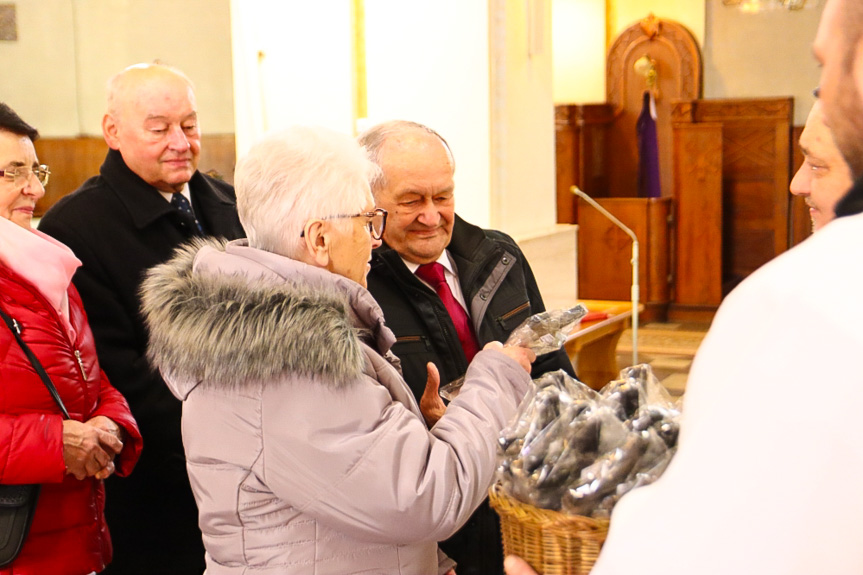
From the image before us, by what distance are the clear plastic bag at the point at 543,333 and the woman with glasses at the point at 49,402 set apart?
91cm

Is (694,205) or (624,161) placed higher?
(624,161)

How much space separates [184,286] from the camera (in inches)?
61.2

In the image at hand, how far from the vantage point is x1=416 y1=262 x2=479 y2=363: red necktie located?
2342mm

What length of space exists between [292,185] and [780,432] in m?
1.16

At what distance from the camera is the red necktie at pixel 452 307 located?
7.68ft

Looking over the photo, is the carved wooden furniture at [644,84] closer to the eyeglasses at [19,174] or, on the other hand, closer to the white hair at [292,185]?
the eyeglasses at [19,174]

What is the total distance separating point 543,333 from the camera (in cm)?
183

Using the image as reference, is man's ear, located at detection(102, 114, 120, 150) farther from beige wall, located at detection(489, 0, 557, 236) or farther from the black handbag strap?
beige wall, located at detection(489, 0, 557, 236)

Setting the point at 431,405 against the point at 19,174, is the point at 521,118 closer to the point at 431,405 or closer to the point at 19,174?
the point at 19,174

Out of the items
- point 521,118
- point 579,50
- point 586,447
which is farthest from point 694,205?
point 586,447

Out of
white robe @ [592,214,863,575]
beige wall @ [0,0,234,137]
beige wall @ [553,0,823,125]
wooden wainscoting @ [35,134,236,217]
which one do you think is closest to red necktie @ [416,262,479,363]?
white robe @ [592,214,863,575]

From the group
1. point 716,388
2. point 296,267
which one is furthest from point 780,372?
point 296,267

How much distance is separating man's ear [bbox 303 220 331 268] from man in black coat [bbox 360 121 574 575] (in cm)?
60

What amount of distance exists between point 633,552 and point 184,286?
1075 mm
